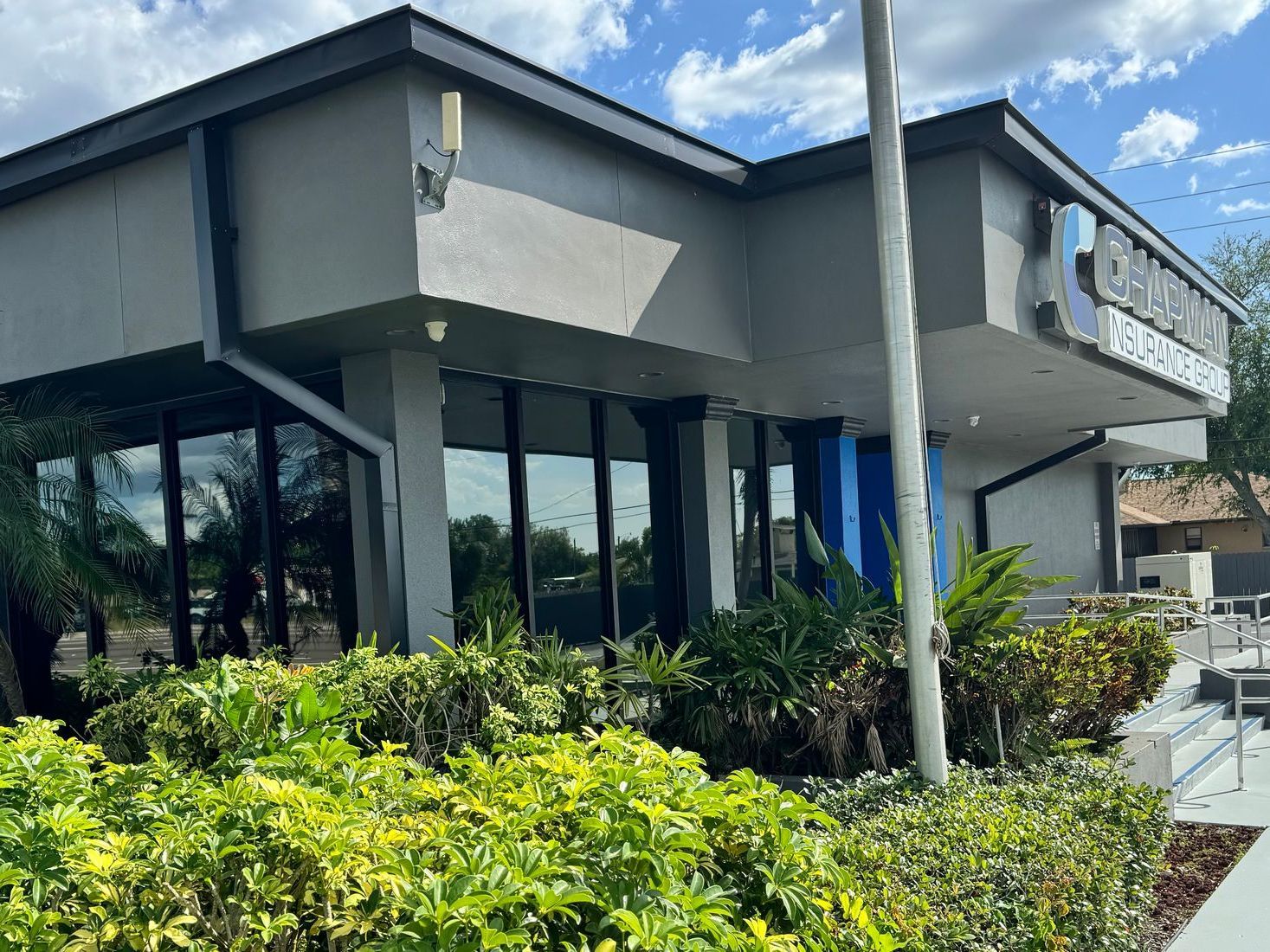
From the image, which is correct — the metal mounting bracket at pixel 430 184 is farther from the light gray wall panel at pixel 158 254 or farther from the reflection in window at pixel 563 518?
the reflection in window at pixel 563 518

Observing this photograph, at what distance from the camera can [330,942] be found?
252 cm

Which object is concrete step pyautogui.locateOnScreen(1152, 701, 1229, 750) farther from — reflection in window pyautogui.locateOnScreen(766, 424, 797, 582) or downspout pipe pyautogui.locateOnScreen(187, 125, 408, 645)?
downspout pipe pyautogui.locateOnScreen(187, 125, 408, 645)

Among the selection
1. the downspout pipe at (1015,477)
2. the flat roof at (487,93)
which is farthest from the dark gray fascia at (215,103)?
the downspout pipe at (1015,477)

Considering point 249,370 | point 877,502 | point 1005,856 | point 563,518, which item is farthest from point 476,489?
point 877,502

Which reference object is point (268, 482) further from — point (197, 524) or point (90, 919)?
point (90, 919)

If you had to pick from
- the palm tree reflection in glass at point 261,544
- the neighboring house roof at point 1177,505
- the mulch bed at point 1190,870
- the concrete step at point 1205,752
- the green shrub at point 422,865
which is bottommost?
the concrete step at point 1205,752

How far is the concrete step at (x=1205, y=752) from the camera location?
8.74m

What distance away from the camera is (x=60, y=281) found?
809 centimetres

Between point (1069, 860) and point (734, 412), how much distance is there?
312 inches

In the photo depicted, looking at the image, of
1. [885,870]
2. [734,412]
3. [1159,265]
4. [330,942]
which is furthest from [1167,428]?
[330,942]

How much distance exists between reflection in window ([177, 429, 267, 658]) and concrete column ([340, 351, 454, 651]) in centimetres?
156

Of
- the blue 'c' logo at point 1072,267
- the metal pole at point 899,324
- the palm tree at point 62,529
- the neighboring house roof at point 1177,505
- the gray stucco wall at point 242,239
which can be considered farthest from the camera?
the neighboring house roof at point 1177,505

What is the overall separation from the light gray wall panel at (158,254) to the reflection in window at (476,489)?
7.13ft

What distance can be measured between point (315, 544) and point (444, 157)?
12.1 feet
